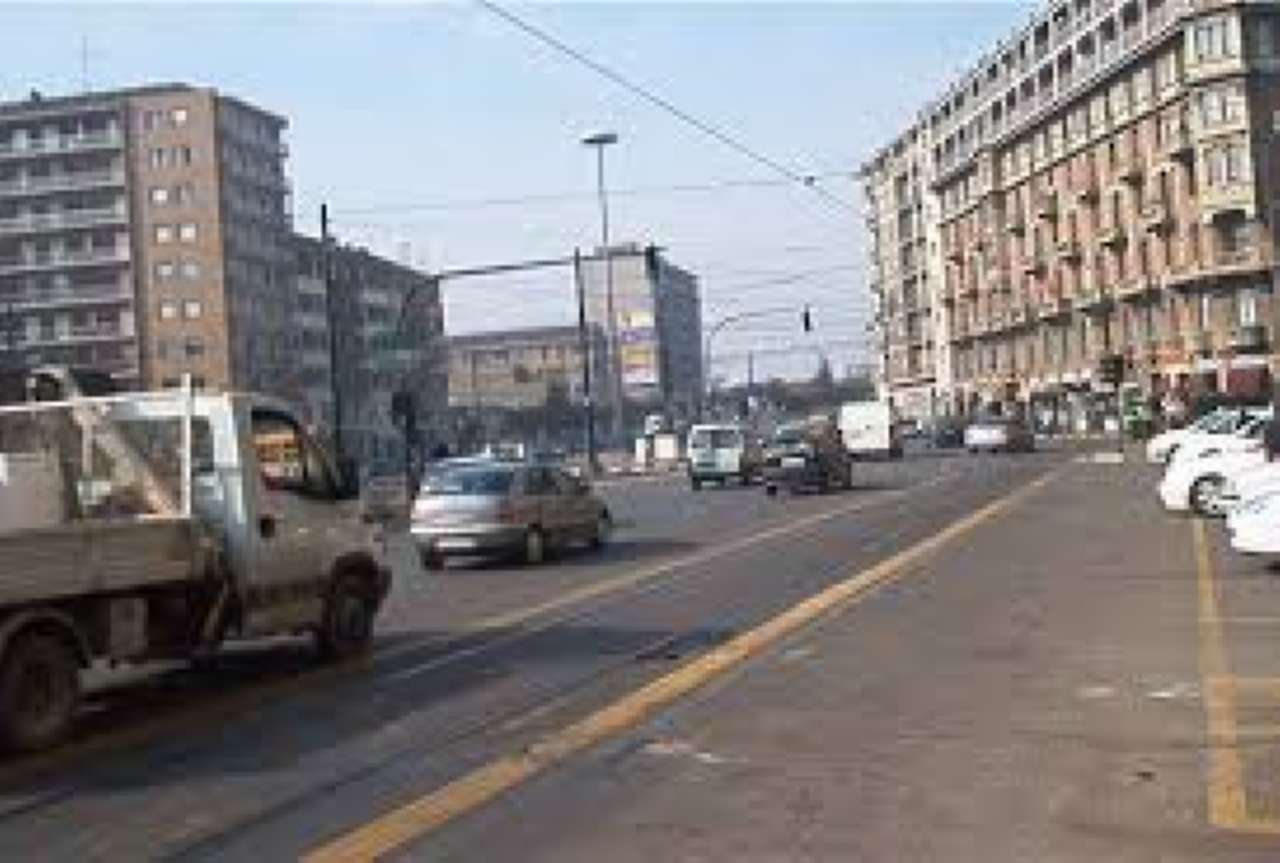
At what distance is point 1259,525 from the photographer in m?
20.8

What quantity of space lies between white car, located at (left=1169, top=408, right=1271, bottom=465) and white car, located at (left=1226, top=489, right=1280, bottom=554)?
39.3 ft

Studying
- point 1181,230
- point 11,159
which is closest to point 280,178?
point 11,159

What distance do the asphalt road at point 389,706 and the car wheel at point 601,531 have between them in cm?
359

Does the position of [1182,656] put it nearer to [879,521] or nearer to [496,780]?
[496,780]

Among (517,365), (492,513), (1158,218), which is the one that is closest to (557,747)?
(492,513)

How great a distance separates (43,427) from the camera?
577 inches

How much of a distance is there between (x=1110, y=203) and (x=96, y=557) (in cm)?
11394

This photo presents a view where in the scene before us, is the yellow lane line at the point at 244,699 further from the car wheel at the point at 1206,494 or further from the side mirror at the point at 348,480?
the car wheel at the point at 1206,494

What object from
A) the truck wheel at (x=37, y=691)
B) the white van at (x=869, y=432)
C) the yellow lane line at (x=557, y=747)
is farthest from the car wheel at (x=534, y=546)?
the white van at (x=869, y=432)

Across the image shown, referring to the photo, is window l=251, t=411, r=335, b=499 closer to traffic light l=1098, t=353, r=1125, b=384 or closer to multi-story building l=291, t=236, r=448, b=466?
traffic light l=1098, t=353, r=1125, b=384

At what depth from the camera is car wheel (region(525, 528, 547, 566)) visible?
98.8 ft

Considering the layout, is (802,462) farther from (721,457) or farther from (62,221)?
(62,221)

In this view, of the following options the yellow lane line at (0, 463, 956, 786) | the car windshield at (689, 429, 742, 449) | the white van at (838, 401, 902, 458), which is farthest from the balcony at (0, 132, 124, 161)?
the yellow lane line at (0, 463, 956, 786)

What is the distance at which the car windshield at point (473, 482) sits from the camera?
98.5 feet
